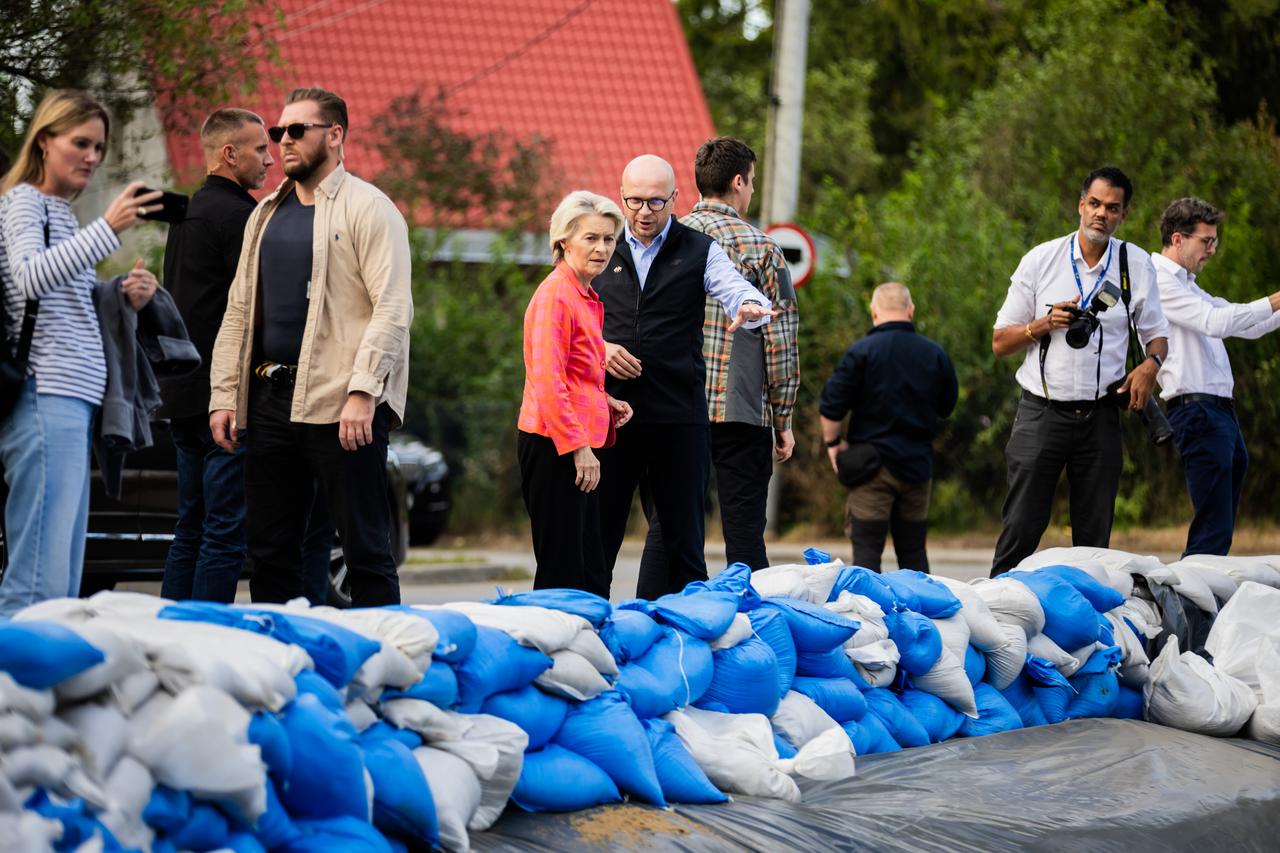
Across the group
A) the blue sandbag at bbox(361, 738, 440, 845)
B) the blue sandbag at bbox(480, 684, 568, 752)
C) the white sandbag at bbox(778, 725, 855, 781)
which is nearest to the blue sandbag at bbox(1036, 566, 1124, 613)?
the white sandbag at bbox(778, 725, 855, 781)

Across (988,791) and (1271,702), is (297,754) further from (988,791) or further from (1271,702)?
(1271,702)

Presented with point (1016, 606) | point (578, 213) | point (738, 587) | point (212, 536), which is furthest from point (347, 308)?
point (1016, 606)

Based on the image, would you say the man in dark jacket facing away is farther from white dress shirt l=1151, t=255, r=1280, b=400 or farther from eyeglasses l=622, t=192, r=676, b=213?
eyeglasses l=622, t=192, r=676, b=213

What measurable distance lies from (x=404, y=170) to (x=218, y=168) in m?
12.9

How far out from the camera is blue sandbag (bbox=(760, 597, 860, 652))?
4.89m

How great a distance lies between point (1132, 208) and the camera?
15508 millimetres

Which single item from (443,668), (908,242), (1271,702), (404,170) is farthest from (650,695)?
(404,170)

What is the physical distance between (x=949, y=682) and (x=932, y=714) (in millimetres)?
113

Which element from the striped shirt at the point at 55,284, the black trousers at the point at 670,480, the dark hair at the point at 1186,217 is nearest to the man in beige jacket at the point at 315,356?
the striped shirt at the point at 55,284

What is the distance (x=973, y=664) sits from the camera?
17.7ft

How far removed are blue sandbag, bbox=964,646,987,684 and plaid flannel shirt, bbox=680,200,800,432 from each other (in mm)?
1460

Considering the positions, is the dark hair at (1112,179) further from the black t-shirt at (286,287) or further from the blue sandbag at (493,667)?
the blue sandbag at (493,667)

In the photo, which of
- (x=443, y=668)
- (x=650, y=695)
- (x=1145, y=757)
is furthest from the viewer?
(x=1145, y=757)

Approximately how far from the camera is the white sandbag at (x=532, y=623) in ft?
13.2
